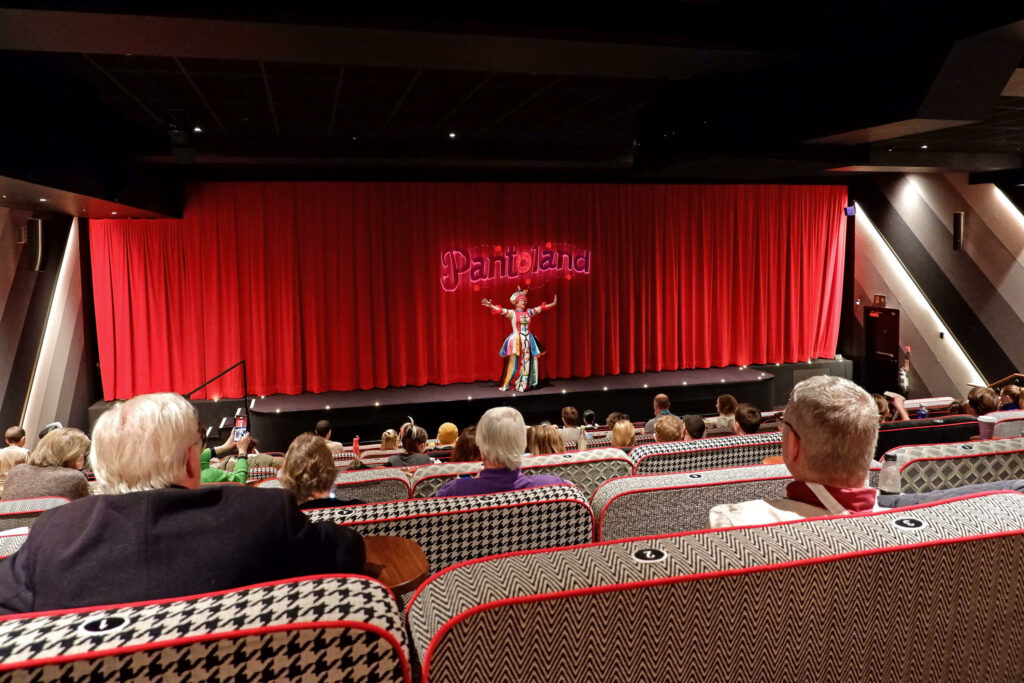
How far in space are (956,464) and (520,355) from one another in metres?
7.82

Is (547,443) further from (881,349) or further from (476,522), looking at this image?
(881,349)

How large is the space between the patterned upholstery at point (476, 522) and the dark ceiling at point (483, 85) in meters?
2.91

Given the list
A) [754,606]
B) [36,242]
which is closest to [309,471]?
[754,606]

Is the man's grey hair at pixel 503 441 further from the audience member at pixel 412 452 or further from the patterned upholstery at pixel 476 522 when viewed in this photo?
the audience member at pixel 412 452

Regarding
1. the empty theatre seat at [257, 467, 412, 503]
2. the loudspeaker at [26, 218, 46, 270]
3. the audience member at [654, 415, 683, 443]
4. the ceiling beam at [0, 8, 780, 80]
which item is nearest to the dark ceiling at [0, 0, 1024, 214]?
the ceiling beam at [0, 8, 780, 80]

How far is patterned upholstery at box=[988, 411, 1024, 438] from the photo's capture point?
4148mm

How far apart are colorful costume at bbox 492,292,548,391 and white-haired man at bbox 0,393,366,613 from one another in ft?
29.3

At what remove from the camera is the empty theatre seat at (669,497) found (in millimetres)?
2148

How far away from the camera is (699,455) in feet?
10.7

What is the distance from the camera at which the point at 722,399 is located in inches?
253

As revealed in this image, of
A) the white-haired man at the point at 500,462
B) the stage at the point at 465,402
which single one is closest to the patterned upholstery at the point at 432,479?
the white-haired man at the point at 500,462

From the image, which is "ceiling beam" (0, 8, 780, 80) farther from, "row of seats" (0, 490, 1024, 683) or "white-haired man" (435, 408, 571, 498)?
"row of seats" (0, 490, 1024, 683)

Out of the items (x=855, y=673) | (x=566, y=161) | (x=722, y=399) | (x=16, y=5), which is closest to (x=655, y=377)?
(x=566, y=161)

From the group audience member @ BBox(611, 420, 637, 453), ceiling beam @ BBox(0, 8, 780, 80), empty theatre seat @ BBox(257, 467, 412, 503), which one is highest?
ceiling beam @ BBox(0, 8, 780, 80)
